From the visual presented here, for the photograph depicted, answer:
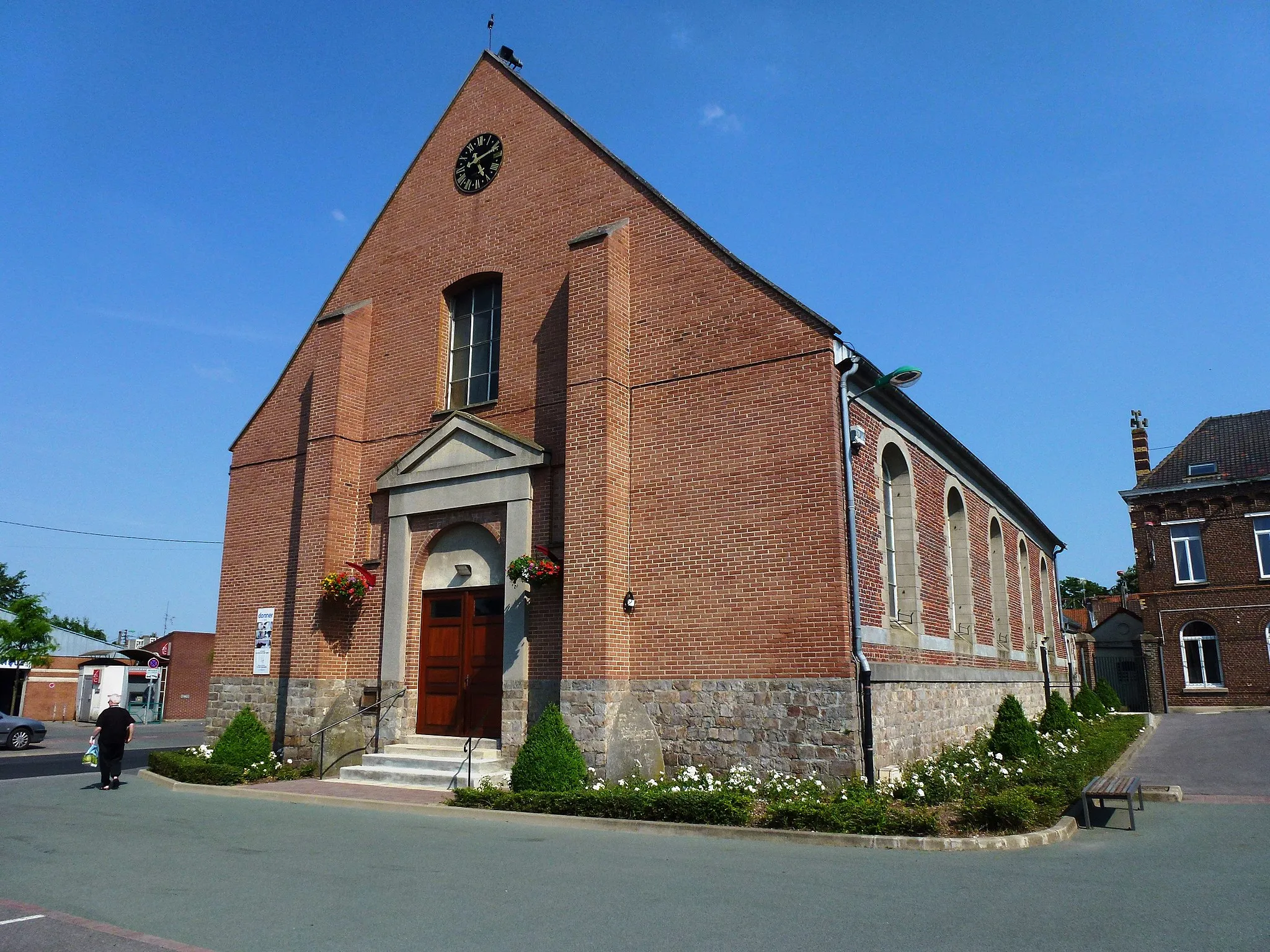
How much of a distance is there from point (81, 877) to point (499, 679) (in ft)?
24.5

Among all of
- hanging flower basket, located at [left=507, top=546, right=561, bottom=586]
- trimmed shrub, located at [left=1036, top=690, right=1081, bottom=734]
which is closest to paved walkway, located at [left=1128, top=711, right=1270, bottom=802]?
trimmed shrub, located at [left=1036, top=690, right=1081, bottom=734]

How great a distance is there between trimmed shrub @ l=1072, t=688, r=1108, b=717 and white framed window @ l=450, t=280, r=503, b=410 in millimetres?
18494

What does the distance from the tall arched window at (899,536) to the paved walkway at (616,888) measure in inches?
206

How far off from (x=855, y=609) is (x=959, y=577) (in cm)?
853

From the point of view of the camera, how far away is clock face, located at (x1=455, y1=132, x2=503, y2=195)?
698 inches

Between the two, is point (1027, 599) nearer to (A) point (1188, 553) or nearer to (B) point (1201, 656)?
(B) point (1201, 656)

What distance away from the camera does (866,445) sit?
14.1m

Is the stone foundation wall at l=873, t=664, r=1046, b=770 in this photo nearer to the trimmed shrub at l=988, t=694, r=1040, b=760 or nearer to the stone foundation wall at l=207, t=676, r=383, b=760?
the trimmed shrub at l=988, t=694, r=1040, b=760

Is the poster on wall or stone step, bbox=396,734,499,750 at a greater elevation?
the poster on wall

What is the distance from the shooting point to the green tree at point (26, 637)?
125 ft

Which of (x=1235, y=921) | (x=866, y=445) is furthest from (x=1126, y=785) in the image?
(x=866, y=445)

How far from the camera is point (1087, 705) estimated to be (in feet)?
83.8

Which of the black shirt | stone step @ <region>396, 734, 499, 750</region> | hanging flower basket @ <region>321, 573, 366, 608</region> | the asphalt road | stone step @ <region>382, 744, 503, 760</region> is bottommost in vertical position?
the asphalt road

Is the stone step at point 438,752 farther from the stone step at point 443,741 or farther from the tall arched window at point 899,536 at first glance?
the tall arched window at point 899,536
